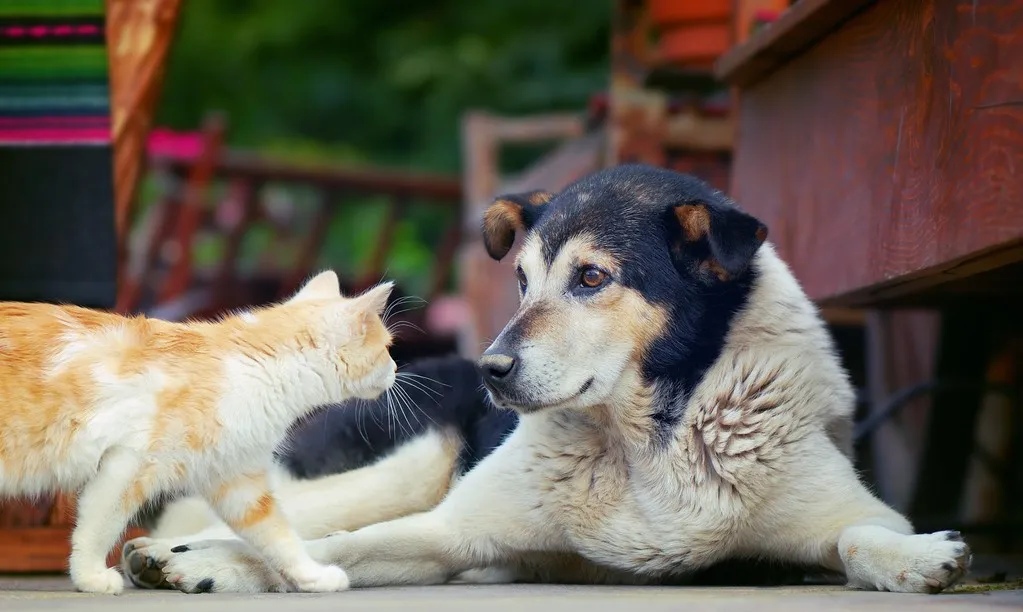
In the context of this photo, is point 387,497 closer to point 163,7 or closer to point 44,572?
point 44,572

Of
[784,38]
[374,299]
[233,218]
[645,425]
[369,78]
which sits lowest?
[645,425]

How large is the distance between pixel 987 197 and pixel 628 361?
986 mm

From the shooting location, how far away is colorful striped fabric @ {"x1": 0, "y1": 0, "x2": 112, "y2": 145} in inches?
163

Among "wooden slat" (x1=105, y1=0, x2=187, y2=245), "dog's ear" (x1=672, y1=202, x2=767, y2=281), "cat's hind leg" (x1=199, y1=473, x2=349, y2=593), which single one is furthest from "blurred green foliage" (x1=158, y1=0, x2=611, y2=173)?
Result: "cat's hind leg" (x1=199, y1=473, x2=349, y2=593)

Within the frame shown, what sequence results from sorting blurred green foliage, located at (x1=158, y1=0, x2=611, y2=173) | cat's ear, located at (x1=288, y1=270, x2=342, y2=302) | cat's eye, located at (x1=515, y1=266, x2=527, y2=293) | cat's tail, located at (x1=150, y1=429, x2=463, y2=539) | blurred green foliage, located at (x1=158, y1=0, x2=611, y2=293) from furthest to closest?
blurred green foliage, located at (x1=158, y1=0, x2=611, y2=293), blurred green foliage, located at (x1=158, y1=0, x2=611, y2=173), cat's tail, located at (x1=150, y1=429, x2=463, y2=539), cat's eye, located at (x1=515, y1=266, x2=527, y2=293), cat's ear, located at (x1=288, y1=270, x2=342, y2=302)

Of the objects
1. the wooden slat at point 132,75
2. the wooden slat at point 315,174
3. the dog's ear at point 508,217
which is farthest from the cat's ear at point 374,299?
the wooden slat at point 315,174

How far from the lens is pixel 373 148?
1437cm

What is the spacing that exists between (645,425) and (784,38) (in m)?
1.56

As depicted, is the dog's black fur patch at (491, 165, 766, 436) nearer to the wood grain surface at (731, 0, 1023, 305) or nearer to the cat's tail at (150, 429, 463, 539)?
the wood grain surface at (731, 0, 1023, 305)

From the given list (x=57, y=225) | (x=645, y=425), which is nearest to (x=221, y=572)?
(x=645, y=425)

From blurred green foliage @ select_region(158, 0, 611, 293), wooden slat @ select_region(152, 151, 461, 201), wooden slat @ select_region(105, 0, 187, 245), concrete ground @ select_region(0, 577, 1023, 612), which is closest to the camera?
concrete ground @ select_region(0, 577, 1023, 612)

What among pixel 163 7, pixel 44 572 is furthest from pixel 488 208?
pixel 44 572

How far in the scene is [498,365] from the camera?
3.32 meters

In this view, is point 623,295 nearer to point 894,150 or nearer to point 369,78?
point 894,150
